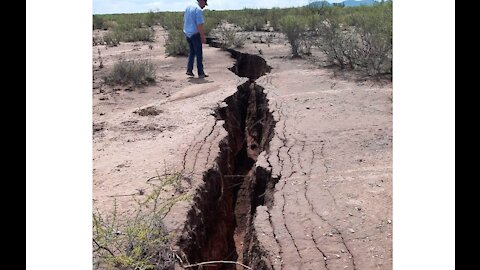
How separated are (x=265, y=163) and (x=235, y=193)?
1196 mm

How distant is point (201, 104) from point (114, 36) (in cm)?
1134

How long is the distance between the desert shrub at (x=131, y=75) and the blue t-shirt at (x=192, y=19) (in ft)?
3.80

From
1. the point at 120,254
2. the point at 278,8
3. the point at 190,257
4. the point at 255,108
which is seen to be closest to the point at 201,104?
the point at 255,108

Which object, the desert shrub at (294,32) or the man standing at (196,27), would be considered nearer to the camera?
the man standing at (196,27)

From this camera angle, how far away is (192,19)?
9305 mm

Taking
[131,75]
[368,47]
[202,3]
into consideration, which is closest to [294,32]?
[368,47]

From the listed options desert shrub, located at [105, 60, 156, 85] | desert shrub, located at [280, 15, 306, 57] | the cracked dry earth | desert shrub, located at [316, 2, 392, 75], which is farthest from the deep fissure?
desert shrub, located at [280, 15, 306, 57]

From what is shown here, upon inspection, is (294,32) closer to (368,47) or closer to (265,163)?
(368,47)

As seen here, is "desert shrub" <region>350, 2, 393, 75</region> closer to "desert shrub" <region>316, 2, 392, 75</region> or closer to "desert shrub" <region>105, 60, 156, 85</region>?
"desert shrub" <region>316, 2, 392, 75</region>

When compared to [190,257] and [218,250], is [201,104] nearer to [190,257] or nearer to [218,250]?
[218,250]

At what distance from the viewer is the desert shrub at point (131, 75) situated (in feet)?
31.5

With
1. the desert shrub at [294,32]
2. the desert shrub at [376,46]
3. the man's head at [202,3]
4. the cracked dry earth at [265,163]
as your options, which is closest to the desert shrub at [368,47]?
the desert shrub at [376,46]

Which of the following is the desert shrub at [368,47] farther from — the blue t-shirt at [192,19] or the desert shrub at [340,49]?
the blue t-shirt at [192,19]

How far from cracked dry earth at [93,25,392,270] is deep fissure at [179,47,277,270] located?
0.02 meters
